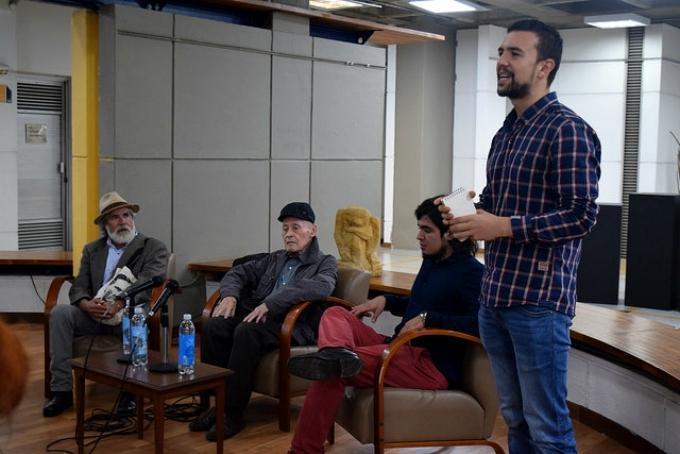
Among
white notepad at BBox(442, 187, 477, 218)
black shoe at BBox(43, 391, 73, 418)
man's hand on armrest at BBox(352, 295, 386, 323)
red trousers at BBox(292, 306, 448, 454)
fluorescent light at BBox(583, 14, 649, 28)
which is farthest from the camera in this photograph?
fluorescent light at BBox(583, 14, 649, 28)

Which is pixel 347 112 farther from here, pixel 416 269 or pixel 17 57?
pixel 17 57

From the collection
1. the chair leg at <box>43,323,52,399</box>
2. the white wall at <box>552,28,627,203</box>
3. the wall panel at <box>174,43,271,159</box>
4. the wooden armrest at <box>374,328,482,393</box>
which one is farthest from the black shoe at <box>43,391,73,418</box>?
the white wall at <box>552,28,627,203</box>

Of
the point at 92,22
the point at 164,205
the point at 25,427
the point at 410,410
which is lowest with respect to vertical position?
the point at 25,427

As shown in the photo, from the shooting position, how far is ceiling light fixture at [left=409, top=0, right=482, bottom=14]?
10453 millimetres

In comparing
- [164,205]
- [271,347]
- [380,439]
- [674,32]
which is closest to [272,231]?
[164,205]

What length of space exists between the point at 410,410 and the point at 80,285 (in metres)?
2.40

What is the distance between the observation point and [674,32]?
12508 millimetres

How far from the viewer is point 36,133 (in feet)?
35.2

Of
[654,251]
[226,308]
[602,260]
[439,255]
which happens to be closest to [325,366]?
[439,255]

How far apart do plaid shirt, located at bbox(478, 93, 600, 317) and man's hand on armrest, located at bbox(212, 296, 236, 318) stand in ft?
7.89

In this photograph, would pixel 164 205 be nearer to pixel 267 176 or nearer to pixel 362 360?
pixel 267 176

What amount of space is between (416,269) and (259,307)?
6.29 metres

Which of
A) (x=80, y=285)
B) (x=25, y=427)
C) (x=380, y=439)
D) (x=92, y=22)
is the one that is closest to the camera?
(x=380, y=439)

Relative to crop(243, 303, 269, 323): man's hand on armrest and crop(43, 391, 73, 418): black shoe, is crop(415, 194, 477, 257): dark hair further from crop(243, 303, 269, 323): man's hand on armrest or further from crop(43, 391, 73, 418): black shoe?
crop(43, 391, 73, 418): black shoe
